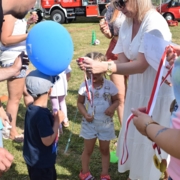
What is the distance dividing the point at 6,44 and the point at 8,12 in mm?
1667

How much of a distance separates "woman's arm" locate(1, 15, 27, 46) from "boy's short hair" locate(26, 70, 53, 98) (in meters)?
1.18

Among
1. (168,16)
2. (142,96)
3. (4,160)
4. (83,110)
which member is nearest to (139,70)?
(142,96)

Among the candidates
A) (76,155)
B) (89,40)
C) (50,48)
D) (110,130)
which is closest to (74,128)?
(76,155)

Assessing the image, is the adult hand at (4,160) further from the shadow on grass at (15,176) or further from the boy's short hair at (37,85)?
the shadow on grass at (15,176)

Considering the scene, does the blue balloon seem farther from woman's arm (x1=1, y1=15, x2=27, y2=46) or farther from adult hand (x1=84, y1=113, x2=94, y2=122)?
woman's arm (x1=1, y1=15, x2=27, y2=46)

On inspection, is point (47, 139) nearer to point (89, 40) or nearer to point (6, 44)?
point (6, 44)

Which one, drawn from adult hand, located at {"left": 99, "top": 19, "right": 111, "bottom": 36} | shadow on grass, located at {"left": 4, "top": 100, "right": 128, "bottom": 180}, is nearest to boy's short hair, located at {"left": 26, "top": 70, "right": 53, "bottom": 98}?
shadow on grass, located at {"left": 4, "top": 100, "right": 128, "bottom": 180}

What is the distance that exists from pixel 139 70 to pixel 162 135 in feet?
3.52

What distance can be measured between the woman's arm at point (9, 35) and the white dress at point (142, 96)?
4.35 feet

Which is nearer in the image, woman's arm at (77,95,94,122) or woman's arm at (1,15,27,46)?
woman's arm at (77,95,94,122)

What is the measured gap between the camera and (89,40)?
437 inches

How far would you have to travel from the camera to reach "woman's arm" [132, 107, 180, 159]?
4.75 ft

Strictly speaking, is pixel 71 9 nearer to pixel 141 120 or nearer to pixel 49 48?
pixel 49 48

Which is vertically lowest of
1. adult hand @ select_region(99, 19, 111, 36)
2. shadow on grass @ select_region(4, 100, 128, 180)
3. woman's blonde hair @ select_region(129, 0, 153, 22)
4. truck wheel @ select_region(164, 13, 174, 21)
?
truck wheel @ select_region(164, 13, 174, 21)
